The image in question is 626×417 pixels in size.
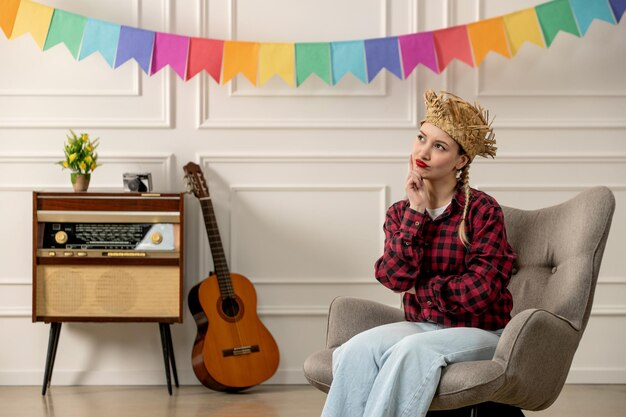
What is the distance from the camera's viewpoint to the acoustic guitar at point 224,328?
144 inches

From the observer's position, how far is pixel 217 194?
3959 millimetres

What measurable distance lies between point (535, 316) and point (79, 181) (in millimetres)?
2172

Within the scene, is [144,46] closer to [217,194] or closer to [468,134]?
[217,194]

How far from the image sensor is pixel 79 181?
12.1ft

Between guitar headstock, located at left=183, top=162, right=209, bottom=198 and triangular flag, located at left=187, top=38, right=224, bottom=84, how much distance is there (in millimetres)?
392

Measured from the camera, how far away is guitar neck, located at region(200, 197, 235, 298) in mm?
3738

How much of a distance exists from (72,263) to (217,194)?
71 cm

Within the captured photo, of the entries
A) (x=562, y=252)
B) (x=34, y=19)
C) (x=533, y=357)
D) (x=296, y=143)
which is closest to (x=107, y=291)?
(x=296, y=143)

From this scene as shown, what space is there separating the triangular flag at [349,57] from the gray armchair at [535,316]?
1.30 m

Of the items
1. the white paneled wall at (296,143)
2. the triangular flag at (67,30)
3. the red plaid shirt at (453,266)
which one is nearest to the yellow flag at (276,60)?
the white paneled wall at (296,143)

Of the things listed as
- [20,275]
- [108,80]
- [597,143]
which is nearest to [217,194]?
[108,80]

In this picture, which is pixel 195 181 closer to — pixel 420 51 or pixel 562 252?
pixel 420 51

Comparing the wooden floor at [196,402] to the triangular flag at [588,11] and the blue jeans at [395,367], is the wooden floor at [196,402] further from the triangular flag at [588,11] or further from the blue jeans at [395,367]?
the triangular flag at [588,11]

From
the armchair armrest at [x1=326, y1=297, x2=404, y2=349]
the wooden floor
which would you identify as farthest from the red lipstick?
the wooden floor
